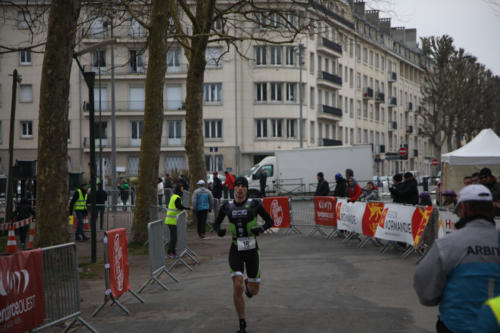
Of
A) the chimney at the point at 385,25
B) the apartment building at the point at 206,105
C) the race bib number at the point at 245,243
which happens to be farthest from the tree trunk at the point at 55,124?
the chimney at the point at 385,25

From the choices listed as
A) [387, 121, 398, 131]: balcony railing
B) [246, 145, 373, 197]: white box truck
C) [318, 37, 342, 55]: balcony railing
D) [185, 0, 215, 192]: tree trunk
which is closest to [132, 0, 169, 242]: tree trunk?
[185, 0, 215, 192]: tree trunk

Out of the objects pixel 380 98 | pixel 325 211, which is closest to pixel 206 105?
pixel 380 98

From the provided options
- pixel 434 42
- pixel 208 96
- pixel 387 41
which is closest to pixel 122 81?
pixel 208 96

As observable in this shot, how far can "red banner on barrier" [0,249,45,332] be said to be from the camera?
24.4 ft

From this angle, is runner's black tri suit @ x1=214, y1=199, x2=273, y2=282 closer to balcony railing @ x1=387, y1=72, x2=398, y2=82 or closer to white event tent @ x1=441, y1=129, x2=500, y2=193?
white event tent @ x1=441, y1=129, x2=500, y2=193

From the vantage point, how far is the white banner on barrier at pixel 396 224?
17281 mm

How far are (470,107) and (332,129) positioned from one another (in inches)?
562

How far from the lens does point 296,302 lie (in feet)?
37.1

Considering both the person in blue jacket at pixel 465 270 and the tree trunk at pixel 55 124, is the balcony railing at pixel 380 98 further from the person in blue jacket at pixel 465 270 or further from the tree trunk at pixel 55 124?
the person in blue jacket at pixel 465 270

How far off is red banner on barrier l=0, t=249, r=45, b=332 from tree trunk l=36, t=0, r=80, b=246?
20.9 feet

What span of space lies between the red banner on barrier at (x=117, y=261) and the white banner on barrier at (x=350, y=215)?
1006 cm

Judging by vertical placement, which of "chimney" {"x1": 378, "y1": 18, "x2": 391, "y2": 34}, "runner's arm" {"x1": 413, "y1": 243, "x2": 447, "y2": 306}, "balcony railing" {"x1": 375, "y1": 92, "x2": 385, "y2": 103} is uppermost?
"chimney" {"x1": 378, "y1": 18, "x2": 391, "y2": 34}

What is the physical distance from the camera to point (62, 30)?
14.2 m

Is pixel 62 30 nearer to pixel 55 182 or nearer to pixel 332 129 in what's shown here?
pixel 55 182
